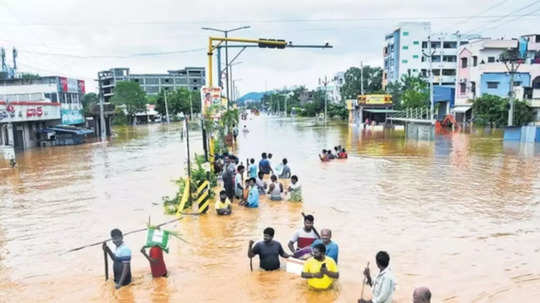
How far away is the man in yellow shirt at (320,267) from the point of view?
7.73 m

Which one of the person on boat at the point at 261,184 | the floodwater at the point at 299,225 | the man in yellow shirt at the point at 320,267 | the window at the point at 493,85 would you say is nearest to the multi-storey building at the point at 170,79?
the window at the point at 493,85

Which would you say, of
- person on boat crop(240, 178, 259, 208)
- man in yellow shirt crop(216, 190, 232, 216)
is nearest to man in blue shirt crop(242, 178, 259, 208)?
person on boat crop(240, 178, 259, 208)

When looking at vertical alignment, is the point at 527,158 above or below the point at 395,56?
below

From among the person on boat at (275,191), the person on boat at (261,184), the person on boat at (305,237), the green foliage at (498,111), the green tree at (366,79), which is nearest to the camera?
the person on boat at (305,237)

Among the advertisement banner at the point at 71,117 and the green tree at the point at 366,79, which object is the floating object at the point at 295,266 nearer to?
the advertisement banner at the point at 71,117

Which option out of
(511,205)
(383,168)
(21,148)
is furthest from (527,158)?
(21,148)

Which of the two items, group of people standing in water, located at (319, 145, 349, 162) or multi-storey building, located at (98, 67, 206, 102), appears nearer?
group of people standing in water, located at (319, 145, 349, 162)

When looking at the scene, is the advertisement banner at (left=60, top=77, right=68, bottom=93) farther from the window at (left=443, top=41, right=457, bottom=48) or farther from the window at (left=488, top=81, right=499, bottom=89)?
the window at (left=443, top=41, right=457, bottom=48)

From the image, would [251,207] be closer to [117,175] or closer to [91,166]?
[117,175]

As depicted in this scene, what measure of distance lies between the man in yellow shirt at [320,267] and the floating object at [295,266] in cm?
68

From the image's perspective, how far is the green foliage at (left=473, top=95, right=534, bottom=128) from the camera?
155ft

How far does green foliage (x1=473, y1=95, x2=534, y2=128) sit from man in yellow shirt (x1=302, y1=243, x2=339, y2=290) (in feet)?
151

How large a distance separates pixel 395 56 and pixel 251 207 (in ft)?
259

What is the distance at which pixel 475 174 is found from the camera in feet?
70.7
